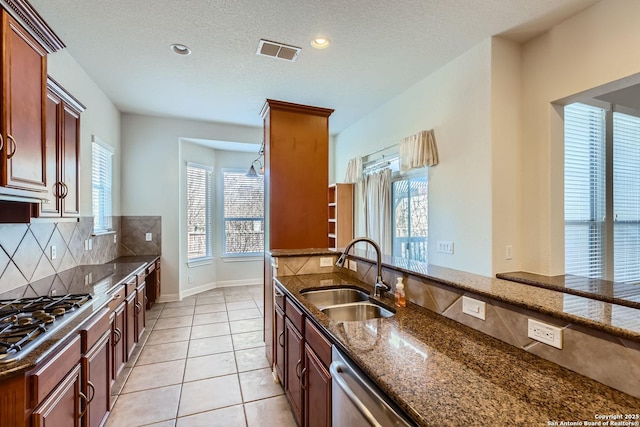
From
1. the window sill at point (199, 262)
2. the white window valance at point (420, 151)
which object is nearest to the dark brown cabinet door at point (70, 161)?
the window sill at point (199, 262)

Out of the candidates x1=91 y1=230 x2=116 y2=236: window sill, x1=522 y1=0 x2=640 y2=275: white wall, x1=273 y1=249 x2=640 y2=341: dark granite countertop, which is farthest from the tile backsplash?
x1=522 y1=0 x2=640 y2=275: white wall

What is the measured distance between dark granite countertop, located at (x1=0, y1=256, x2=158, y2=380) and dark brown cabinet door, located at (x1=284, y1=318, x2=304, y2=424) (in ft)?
3.84

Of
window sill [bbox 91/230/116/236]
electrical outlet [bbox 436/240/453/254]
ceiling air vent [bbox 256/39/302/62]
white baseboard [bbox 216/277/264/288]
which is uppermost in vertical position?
ceiling air vent [bbox 256/39/302/62]

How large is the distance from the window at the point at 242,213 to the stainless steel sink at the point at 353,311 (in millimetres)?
4424

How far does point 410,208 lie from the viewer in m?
3.92

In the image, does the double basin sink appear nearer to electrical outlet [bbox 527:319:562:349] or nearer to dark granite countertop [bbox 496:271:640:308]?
electrical outlet [bbox 527:319:562:349]

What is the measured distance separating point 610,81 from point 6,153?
3.81 m

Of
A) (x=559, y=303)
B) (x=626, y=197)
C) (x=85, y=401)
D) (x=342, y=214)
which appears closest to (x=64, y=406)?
(x=85, y=401)

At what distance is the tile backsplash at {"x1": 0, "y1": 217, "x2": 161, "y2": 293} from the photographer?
6.70 feet

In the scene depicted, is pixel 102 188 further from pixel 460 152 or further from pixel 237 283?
pixel 460 152

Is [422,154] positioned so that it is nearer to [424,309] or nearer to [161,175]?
[424,309]

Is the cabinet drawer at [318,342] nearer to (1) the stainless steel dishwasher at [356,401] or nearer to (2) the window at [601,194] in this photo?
(1) the stainless steel dishwasher at [356,401]

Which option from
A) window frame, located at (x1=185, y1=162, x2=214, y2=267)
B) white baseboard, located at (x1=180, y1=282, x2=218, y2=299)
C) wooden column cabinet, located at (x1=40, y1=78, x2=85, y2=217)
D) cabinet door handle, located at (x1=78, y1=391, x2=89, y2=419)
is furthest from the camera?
window frame, located at (x1=185, y1=162, x2=214, y2=267)

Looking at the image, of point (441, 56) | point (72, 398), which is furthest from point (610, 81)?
point (72, 398)
